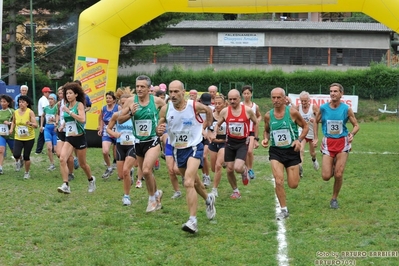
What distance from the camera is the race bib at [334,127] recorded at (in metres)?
10.2

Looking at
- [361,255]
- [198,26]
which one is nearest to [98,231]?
[361,255]

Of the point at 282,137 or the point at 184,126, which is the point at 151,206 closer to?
the point at 184,126

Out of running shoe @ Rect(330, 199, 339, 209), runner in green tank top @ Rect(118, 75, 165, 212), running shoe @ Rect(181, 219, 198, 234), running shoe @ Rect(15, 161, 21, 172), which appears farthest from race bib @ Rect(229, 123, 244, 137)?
running shoe @ Rect(15, 161, 21, 172)

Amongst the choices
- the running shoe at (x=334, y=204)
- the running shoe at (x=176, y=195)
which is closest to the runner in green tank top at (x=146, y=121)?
the running shoe at (x=176, y=195)

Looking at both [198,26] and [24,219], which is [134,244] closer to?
[24,219]

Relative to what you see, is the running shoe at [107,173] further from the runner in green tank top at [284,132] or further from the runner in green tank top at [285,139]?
the runner in green tank top at [284,132]

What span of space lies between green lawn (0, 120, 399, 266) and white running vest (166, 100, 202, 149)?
3.69 feet

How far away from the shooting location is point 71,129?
38.2 ft

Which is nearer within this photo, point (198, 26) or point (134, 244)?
point (134, 244)

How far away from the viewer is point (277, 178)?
30.5 feet

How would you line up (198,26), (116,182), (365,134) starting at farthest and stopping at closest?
1. (198,26)
2. (365,134)
3. (116,182)

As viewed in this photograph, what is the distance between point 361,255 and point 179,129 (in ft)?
9.67

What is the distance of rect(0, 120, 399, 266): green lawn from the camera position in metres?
7.18

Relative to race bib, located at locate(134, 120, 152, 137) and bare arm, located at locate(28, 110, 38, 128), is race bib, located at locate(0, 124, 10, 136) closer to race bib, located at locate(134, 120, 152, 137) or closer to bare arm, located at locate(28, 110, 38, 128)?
bare arm, located at locate(28, 110, 38, 128)
